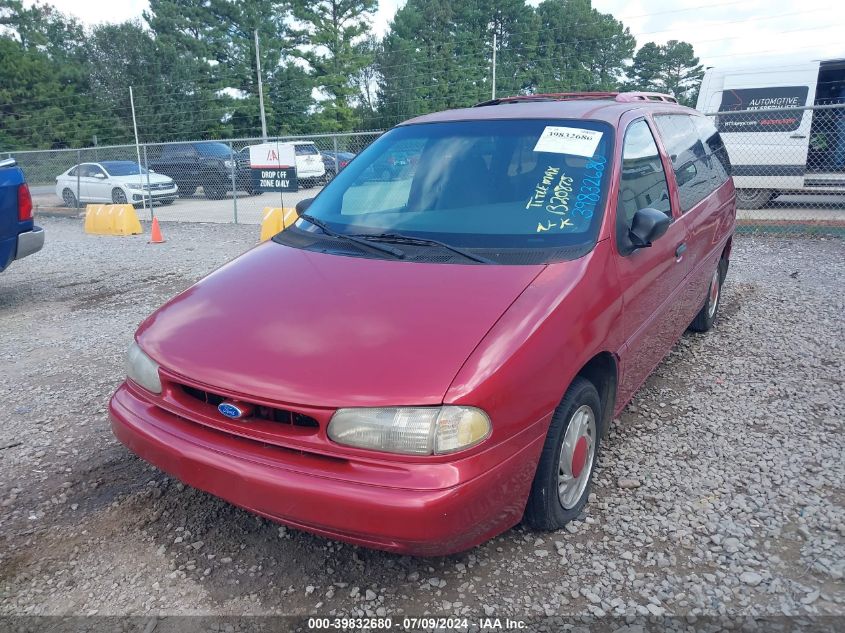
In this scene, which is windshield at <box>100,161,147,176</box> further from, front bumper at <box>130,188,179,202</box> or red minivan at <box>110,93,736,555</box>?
red minivan at <box>110,93,736,555</box>

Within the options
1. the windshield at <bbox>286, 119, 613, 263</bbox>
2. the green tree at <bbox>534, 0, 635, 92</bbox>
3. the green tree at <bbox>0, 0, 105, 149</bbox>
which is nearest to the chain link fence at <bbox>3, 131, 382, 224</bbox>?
the windshield at <bbox>286, 119, 613, 263</bbox>

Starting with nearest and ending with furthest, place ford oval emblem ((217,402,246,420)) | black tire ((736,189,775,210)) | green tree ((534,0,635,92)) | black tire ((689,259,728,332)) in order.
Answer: ford oval emblem ((217,402,246,420)), black tire ((689,259,728,332)), black tire ((736,189,775,210)), green tree ((534,0,635,92))

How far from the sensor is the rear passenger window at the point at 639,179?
3041mm

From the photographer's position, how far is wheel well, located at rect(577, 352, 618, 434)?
9.42 ft

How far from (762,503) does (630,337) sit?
3.07 feet

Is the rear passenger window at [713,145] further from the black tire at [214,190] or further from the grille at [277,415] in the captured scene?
the black tire at [214,190]

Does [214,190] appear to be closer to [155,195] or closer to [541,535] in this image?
[155,195]

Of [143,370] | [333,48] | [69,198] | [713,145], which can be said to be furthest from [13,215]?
[333,48]

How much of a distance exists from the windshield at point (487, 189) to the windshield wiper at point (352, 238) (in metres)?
0.03

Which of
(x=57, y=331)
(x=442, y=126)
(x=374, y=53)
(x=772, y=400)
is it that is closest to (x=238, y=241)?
(x=57, y=331)

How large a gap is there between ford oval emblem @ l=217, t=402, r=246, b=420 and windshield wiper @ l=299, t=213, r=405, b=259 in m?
1.01

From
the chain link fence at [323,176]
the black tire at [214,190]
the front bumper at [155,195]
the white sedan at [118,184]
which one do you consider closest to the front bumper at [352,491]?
the chain link fence at [323,176]

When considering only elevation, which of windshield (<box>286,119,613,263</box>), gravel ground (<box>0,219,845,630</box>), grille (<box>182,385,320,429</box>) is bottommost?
gravel ground (<box>0,219,845,630</box>)

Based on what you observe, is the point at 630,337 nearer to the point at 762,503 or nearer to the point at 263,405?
the point at 762,503
